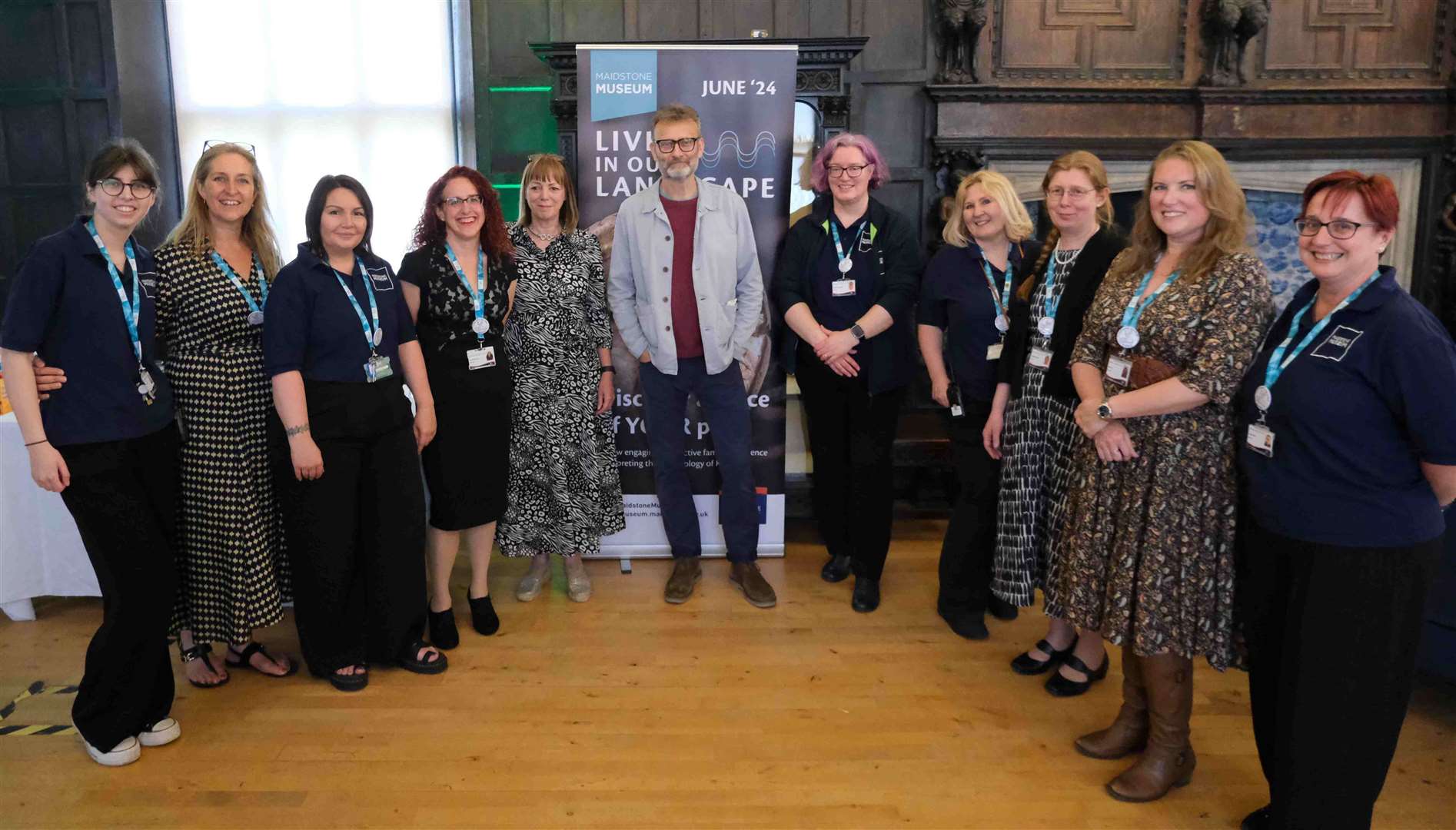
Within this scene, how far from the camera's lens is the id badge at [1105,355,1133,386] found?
218 cm

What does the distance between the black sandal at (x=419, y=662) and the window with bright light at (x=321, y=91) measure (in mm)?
3368

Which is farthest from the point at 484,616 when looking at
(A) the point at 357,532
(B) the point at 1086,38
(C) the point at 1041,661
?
(B) the point at 1086,38

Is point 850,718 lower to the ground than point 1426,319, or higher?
lower

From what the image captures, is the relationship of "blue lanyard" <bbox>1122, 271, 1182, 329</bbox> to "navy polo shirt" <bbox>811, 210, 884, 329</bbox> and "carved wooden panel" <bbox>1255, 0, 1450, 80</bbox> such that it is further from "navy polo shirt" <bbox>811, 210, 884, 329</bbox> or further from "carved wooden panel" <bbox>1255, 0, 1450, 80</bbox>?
"carved wooden panel" <bbox>1255, 0, 1450, 80</bbox>

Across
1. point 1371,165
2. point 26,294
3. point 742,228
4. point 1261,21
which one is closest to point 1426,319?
point 742,228

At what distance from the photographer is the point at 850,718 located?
2.66 meters

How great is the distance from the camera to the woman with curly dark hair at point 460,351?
297 centimetres

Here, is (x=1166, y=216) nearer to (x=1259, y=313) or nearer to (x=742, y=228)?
(x=1259, y=313)

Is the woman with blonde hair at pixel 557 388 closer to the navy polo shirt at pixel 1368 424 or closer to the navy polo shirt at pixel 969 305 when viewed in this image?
the navy polo shirt at pixel 969 305

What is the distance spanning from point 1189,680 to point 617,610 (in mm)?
1997

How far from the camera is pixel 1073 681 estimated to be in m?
2.80

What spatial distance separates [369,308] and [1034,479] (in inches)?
80.0

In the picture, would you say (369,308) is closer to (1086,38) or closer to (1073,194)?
(1073,194)

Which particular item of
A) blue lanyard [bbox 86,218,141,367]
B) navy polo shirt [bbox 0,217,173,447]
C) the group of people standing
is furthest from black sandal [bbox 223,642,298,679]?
blue lanyard [bbox 86,218,141,367]
